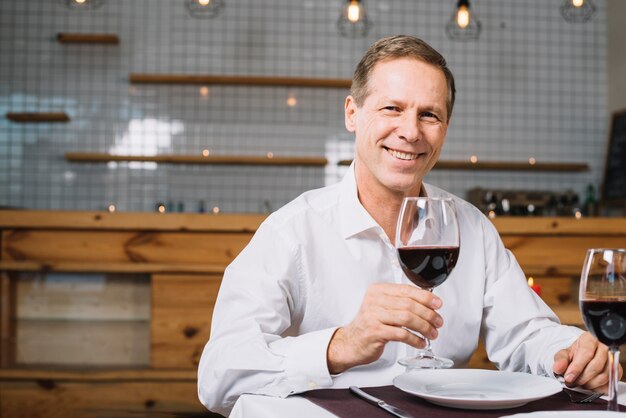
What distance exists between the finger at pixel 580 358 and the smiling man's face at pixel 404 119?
427 millimetres

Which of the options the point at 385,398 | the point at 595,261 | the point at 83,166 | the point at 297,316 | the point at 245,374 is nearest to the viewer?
the point at 595,261

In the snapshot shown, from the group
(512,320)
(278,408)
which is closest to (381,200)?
(512,320)

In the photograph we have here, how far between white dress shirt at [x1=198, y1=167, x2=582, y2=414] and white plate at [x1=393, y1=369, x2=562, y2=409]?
239 millimetres

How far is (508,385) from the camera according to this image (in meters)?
0.94

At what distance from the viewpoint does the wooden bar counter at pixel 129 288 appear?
274 cm

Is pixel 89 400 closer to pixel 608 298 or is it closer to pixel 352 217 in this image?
pixel 352 217

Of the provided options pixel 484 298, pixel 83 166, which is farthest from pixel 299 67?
pixel 484 298

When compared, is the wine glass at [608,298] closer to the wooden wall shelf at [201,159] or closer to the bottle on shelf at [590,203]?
the wooden wall shelf at [201,159]

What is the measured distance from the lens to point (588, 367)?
997mm

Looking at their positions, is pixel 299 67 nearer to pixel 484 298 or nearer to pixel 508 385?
pixel 484 298

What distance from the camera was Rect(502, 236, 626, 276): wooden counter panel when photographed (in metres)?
3.13

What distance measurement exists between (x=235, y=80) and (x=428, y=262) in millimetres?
4060

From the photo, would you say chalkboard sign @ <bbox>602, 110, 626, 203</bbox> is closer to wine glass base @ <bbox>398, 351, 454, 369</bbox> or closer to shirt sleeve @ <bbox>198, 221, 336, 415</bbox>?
shirt sleeve @ <bbox>198, 221, 336, 415</bbox>

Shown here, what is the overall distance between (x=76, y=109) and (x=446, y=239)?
4407 millimetres
